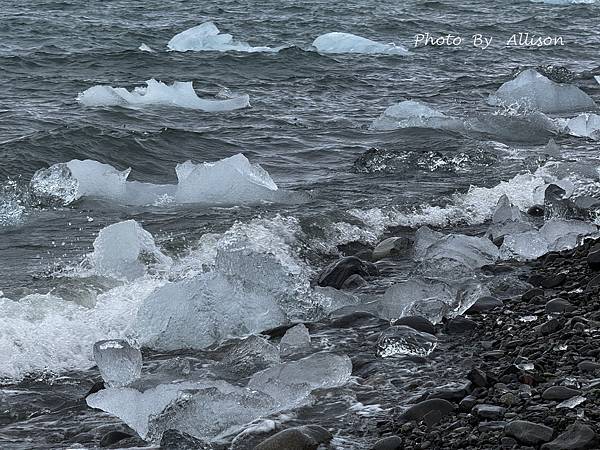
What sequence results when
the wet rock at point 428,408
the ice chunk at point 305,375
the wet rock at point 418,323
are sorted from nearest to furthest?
the wet rock at point 428,408, the ice chunk at point 305,375, the wet rock at point 418,323

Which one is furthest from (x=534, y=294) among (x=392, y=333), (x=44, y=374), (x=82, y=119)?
(x=82, y=119)

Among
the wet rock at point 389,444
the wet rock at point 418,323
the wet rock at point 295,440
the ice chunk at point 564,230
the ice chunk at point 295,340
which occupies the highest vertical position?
the wet rock at point 389,444

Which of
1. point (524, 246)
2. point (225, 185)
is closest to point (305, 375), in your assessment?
point (524, 246)

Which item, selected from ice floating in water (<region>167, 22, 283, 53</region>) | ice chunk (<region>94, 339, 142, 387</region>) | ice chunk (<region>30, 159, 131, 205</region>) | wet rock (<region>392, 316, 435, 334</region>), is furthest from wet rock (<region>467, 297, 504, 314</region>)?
ice floating in water (<region>167, 22, 283, 53</region>)

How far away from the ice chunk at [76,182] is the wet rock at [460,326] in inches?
180

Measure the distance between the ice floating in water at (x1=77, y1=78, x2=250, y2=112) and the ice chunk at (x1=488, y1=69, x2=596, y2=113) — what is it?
3.72 m

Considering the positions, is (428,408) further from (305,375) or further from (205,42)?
(205,42)

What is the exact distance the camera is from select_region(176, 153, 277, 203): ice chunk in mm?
9289

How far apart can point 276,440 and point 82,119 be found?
926cm

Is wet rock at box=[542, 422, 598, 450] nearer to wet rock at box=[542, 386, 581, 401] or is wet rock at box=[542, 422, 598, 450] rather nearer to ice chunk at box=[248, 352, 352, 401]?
wet rock at box=[542, 386, 581, 401]

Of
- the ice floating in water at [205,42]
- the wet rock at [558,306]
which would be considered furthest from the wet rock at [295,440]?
the ice floating in water at [205,42]

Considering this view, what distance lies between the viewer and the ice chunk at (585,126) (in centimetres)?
1211

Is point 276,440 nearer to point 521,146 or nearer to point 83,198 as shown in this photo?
point 83,198

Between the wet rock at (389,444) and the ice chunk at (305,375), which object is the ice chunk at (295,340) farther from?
the wet rock at (389,444)
